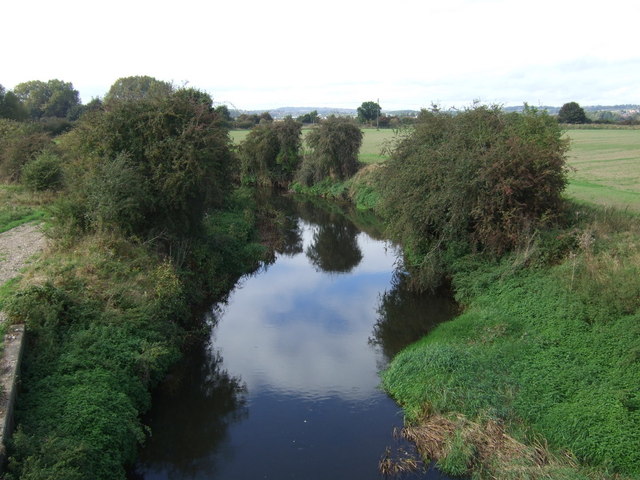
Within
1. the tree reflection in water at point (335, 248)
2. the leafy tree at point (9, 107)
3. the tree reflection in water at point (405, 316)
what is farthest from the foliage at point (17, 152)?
the leafy tree at point (9, 107)

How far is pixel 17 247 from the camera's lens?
692 inches

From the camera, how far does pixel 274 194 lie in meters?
45.5

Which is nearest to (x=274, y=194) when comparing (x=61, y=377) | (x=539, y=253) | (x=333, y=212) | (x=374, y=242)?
(x=333, y=212)

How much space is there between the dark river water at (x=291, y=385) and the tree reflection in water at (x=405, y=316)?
0.06m

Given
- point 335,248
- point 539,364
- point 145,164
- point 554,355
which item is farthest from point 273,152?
point 539,364

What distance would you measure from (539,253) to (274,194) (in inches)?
1253

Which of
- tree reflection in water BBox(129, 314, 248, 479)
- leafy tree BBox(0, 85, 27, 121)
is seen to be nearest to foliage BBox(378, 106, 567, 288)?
tree reflection in water BBox(129, 314, 248, 479)

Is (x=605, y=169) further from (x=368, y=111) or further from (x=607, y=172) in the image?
(x=368, y=111)

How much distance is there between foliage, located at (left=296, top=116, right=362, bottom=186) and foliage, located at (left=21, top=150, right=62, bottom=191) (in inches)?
833

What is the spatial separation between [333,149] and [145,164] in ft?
84.4

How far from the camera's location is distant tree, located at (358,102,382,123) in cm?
9466

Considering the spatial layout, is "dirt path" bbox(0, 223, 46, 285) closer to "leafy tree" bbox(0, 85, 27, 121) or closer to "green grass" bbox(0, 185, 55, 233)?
"green grass" bbox(0, 185, 55, 233)

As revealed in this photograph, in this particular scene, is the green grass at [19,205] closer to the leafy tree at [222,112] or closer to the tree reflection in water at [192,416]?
the leafy tree at [222,112]

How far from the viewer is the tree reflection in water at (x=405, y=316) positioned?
15.7 m
